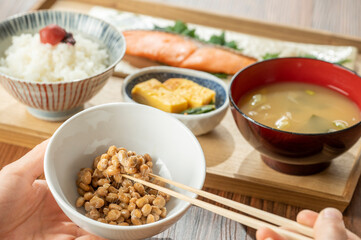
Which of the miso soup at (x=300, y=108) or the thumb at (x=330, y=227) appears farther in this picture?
the miso soup at (x=300, y=108)

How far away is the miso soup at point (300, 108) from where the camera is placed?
163 cm

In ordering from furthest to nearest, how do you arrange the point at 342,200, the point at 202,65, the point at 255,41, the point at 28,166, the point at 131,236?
the point at 255,41, the point at 202,65, the point at 342,200, the point at 28,166, the point at 131,236

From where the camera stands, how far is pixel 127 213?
123cm

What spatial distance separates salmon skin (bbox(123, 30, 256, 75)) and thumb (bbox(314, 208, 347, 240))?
1176mm

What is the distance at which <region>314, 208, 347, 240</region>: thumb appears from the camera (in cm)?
106

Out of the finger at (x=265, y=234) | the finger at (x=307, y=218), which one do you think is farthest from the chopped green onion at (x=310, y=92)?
the finger at (x=265, y=234)

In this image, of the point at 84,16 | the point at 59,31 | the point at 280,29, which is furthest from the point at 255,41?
the point at 59,31

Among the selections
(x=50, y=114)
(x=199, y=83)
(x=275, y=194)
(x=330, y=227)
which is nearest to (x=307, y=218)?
(x=330, y=227)

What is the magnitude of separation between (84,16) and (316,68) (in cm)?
104

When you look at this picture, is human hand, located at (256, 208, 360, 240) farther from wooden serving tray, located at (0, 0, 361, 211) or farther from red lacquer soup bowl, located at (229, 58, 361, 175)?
wooden serving tray, located at (0, 0, 361, 211)

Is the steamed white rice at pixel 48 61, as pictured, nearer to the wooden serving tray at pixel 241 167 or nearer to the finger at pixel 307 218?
the wooden serving tray at pixel 241 167

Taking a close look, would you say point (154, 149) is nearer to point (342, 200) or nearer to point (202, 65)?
point (342, 200)

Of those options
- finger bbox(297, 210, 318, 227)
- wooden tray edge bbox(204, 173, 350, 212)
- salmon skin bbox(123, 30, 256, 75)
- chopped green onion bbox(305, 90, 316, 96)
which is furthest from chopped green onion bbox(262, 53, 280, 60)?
finger bbox(297, 210, 318, 227)

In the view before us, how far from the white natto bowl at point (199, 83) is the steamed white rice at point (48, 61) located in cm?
15
